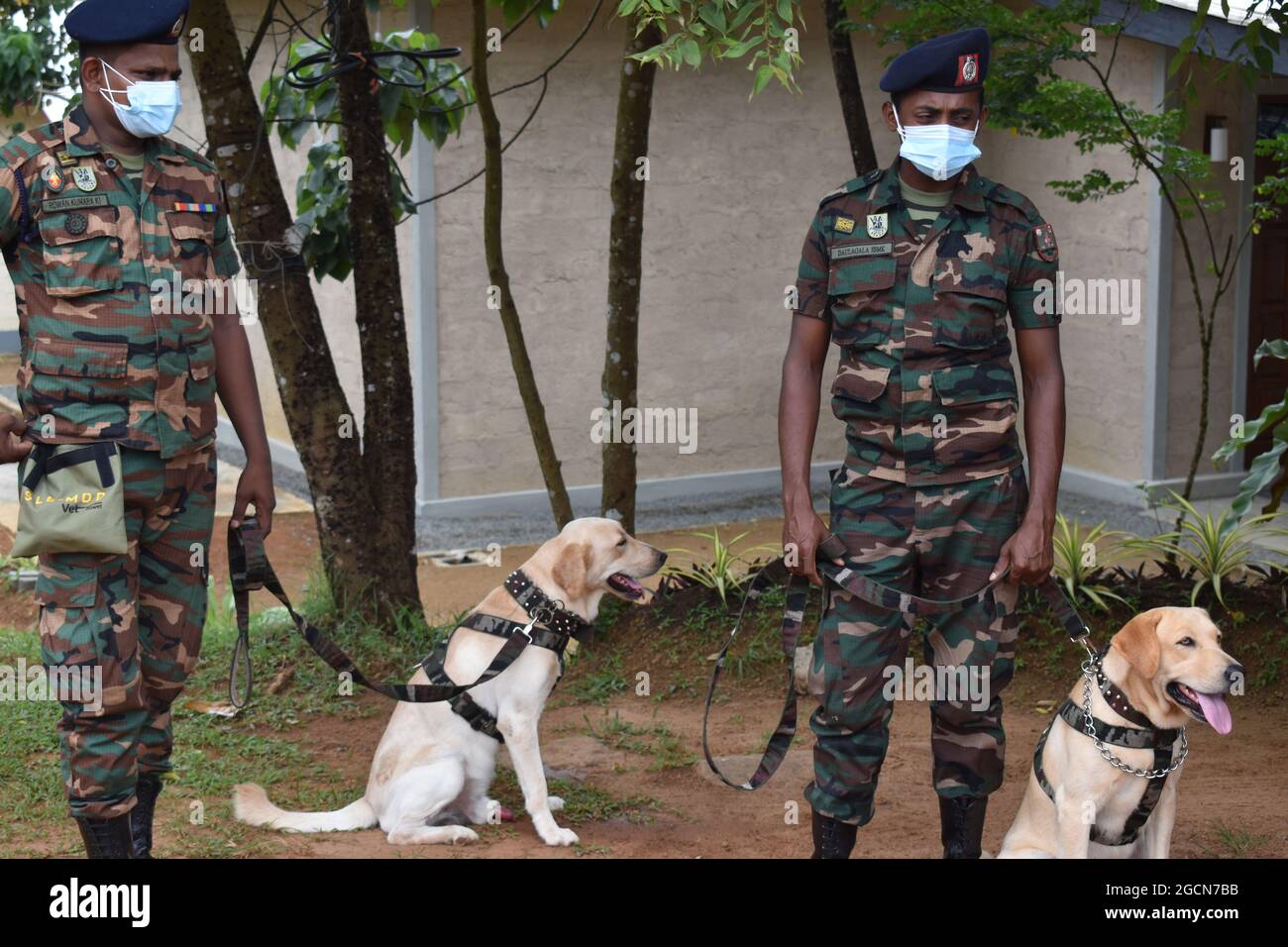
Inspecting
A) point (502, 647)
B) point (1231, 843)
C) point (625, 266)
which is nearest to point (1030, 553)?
point (1231, 843)

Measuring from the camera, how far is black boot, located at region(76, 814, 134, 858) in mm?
3914

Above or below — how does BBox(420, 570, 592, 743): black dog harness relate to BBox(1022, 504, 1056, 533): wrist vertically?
below

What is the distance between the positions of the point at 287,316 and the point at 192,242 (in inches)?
104

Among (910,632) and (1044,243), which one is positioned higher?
(1044,243)

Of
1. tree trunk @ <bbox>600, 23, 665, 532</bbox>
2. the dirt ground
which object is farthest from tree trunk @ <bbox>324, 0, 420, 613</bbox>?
tree trunk @ <bbox>600, 23, 665, 532</bbox>

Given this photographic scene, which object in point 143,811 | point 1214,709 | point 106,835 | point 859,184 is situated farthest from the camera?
point 143,811

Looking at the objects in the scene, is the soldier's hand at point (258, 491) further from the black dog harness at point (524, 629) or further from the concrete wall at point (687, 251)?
the concrete wall at point (687, 251)

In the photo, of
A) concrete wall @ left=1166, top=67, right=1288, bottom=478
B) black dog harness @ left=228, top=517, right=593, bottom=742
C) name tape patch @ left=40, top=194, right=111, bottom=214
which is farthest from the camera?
concrete wall @ left=1166, top=67, right=1288, bottom=478

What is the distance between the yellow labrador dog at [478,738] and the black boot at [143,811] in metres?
0.54

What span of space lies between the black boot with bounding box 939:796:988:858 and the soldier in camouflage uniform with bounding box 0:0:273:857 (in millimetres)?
2123

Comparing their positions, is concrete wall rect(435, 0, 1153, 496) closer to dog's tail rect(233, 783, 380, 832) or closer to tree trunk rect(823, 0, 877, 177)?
tree trunk rect(823, 0, 877, 177)

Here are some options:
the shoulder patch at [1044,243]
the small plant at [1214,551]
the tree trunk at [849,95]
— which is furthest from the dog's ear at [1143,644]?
the tree trunk at [849,95]

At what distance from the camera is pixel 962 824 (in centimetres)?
413

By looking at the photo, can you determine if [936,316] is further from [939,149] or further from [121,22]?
[121,22]
